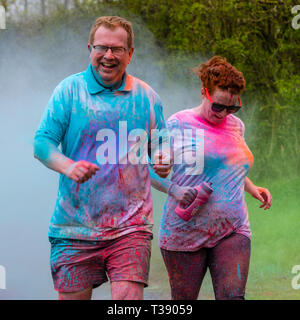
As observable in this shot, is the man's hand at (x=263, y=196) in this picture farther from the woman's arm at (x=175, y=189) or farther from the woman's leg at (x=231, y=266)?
A: the woman's arm at (x=175, y=189)

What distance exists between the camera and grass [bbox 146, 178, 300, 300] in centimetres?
705

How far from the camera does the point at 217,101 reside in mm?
4367

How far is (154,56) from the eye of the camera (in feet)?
35.0

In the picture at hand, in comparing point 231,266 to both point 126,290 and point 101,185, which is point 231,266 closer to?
point 126,290

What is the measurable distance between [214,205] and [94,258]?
2.83ft

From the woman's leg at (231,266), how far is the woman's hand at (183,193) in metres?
0.31

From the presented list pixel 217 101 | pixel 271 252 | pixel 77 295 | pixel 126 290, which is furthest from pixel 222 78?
pixel 271 252

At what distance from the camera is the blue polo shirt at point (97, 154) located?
3.75 metres

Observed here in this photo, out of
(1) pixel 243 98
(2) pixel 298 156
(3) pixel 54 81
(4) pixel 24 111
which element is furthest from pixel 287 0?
(4) pixel 24 111

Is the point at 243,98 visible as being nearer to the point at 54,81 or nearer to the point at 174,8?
the point at 174,8

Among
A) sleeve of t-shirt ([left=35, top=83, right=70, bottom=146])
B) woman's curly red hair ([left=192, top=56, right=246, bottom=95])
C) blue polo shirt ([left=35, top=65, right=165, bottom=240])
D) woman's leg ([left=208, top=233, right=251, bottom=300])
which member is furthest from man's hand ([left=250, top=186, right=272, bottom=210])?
sleeve of t-shirt ([left=35, top=83, right=70, bottom=146])

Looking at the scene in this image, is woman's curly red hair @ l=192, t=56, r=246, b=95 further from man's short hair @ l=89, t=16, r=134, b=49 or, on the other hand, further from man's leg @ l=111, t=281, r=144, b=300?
man's leg @ l=111, t=281, r=144, b=300

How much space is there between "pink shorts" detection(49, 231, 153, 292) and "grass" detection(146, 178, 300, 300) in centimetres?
302

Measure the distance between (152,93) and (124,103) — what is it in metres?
0.21
